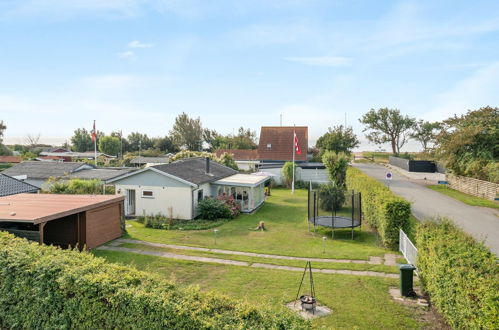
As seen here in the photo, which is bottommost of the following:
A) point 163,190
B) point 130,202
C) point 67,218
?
point 130,202

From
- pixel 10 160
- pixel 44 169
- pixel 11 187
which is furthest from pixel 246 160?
pixel 10 160

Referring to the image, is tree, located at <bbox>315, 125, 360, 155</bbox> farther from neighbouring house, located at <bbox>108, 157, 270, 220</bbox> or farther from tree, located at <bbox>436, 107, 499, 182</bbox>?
neighbouring house, located at <bbox>108, 157, 270, 220</bbox>

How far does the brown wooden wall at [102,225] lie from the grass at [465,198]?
2466cm

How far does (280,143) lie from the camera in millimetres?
45469

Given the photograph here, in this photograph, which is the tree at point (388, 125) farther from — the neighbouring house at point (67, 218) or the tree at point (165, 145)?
the neighbouring house at point (67, 218)

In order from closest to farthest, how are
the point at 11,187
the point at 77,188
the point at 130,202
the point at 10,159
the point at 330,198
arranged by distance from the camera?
the point at 11,187 → the point at 77,188 → the point at 130,202 → the point at 330,198 → the point at 10,159

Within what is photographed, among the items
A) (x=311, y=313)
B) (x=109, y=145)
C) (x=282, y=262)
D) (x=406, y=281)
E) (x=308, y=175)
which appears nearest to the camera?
(x=311, y=313)

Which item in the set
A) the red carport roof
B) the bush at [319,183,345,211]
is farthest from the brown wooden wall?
the bush at [319,183,345,211]

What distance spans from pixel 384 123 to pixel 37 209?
7643 centimetres

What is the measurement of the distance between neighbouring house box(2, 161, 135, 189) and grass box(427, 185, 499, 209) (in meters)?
27.7

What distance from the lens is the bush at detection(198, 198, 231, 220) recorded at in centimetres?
2144

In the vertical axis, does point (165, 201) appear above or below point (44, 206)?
below

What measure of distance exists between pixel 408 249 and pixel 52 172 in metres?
28.7

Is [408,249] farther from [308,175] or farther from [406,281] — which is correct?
[308,175]
